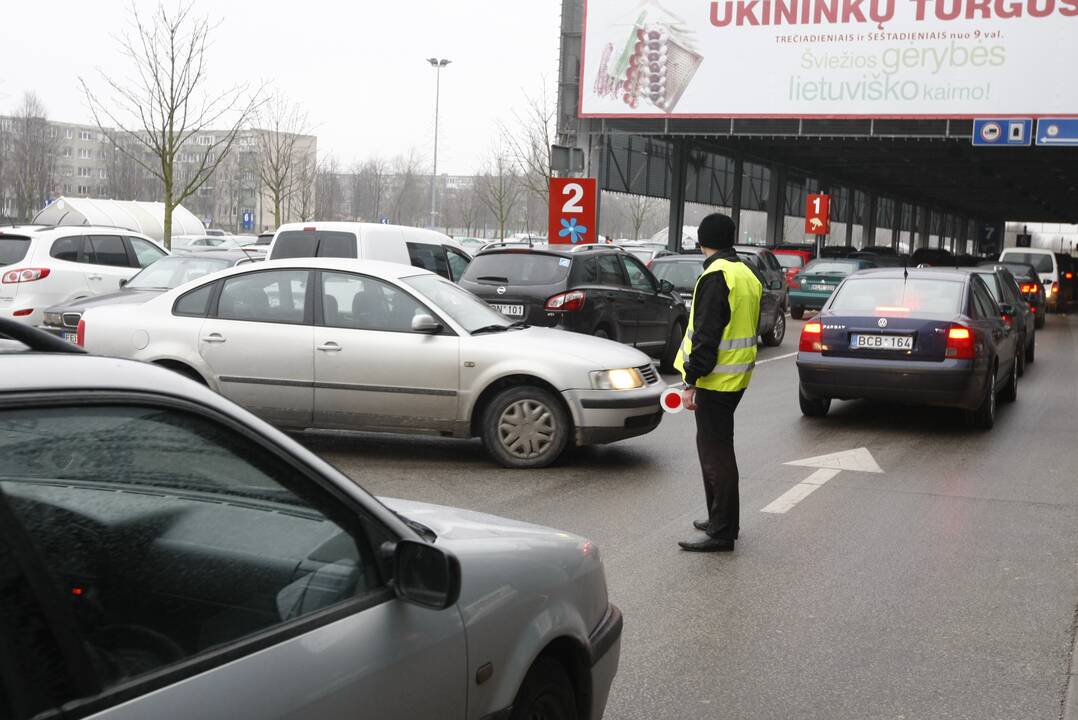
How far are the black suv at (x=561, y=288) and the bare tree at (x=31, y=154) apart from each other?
2359 inches

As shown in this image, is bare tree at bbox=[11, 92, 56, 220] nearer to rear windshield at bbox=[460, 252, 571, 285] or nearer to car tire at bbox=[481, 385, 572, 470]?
rear windshield at bbox=[460, 252, 571, 285]

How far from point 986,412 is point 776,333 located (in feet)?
33.3

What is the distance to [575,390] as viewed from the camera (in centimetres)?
882

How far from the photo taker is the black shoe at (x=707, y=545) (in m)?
6.68

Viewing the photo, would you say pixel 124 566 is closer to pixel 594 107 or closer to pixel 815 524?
pixel 815 524

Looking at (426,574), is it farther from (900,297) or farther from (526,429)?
(900,297)

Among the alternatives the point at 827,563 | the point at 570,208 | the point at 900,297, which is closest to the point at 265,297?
the point at 827,563

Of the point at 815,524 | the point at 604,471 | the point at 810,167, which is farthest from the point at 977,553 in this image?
the point at 810,167

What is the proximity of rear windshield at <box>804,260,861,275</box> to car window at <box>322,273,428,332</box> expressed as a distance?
65.2 ft

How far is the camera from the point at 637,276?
16.2 meters

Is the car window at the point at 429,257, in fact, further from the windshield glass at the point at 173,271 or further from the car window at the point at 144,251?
the car window at the point at 144,251

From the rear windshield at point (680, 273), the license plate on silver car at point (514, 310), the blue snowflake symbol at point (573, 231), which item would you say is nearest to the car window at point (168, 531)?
the license plate on silver car at point (514, 310)

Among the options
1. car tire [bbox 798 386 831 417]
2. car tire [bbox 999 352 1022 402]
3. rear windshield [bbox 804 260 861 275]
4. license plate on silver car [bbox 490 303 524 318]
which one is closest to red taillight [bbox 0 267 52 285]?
license plate on silver car [bbox 490 303 524 318]

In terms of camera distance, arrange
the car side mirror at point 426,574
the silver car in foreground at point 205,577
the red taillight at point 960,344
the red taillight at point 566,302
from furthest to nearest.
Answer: the red taillight at point 566,302, the red taillight at point 960,344, the car side mirror at point 426,574, the silver car in foreground at point 205,577
